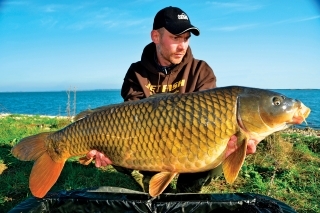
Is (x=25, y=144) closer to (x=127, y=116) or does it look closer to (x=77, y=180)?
(x=127, y=116)

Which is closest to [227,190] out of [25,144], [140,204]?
[140,204]

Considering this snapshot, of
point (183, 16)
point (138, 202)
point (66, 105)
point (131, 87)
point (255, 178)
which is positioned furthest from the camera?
point (66, 105)

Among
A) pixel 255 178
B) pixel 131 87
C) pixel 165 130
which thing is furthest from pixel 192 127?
pixel 255 178

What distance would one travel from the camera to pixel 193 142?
1.72 meters

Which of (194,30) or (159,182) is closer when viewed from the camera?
(159,182)

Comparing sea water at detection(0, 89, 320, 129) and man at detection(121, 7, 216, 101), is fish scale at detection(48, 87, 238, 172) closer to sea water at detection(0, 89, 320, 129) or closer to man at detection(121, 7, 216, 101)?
man at detection(121, 7, 216, 101)

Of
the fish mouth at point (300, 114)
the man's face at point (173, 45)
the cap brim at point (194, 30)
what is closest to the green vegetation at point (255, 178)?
the fish mouth at point (300, 114)

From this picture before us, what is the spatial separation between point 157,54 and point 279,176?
1.73 metres

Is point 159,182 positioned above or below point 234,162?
below

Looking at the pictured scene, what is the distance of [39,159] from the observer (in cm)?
212

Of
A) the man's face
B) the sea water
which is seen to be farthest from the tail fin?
the sea water

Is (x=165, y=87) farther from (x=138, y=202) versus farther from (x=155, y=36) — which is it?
(x=138, y=202)

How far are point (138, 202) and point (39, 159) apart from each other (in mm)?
699

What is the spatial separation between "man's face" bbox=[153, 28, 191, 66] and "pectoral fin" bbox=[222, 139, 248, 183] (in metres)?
1.18
